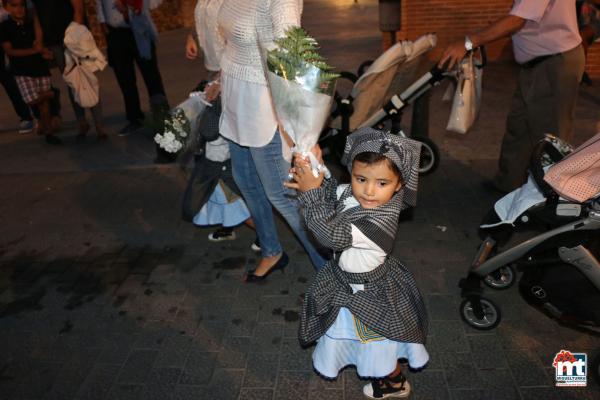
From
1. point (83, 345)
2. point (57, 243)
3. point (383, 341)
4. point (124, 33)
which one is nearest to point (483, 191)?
point (383, 341)

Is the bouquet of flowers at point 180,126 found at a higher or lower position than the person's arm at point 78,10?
lower

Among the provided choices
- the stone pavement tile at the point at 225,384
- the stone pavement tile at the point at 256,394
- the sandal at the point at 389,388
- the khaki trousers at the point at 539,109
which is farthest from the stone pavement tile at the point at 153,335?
the khaki trousers at the point at 539,109

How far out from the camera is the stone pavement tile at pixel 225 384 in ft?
8.87

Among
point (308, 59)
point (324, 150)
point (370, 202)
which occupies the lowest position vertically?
point (324, 150)

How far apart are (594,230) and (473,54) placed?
6.92ft

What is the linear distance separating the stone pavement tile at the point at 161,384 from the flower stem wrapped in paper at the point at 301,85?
1.61 meters

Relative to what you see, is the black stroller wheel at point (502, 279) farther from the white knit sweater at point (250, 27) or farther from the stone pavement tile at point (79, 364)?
the stone pavement tile at point (79, 364)

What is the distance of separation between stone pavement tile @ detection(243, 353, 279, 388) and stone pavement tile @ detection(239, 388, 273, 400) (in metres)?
0.03

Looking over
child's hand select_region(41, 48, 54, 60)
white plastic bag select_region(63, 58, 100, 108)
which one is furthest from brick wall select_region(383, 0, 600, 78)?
child's hand select_region(41, 48, 54, 60)

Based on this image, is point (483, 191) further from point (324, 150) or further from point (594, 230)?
point (594, 230)

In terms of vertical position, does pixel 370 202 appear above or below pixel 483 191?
above

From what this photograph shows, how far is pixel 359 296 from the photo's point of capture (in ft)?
7.56

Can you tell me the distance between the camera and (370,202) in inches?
84.8

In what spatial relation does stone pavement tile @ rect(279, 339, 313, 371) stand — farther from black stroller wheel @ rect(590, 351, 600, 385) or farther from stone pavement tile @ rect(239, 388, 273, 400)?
black stroller wheel @ rect(590, 351, 600, 385)
